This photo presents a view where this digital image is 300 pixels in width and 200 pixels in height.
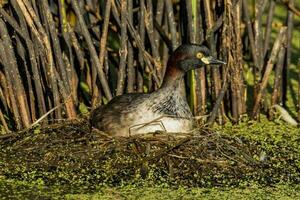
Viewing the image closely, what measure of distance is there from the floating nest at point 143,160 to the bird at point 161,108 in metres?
0.09

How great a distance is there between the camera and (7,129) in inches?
281

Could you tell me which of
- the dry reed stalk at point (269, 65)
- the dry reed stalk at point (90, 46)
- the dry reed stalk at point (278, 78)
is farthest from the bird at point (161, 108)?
the dry reed stalk at point (278, 78)

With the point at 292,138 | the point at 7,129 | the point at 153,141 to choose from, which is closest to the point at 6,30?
the point at 7,129

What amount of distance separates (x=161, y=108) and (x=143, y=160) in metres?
0.59

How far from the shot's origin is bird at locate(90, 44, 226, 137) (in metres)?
6.68

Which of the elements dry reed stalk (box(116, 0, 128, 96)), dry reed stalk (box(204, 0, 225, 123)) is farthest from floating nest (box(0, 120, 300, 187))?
dry reed stalk (box(204, 0, 225, 123))

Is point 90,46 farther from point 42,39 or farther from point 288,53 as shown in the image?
point 288,53

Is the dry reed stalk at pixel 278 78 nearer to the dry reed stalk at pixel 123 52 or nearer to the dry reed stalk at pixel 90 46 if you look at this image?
the dry reed stalk at pixel 123 52

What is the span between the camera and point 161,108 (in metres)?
6.78

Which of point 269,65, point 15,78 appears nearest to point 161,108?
point 15,78

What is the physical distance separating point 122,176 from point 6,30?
136cm

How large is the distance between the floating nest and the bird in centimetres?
9

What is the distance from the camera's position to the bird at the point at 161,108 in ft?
21.9

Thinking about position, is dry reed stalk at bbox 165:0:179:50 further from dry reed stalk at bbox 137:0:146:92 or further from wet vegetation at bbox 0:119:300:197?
wet vegetation at bbox 0:119:300:197
